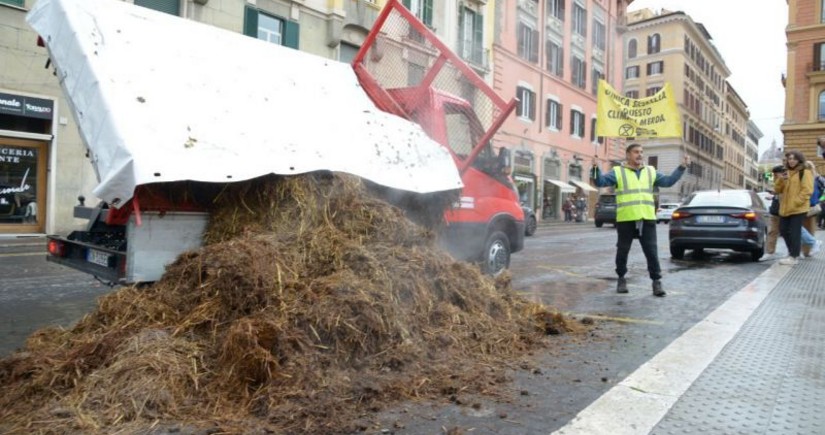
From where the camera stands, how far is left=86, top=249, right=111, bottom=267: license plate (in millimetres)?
4160

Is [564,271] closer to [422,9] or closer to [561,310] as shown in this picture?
[561,310]

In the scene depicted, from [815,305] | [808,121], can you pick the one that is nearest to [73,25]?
[815,305]

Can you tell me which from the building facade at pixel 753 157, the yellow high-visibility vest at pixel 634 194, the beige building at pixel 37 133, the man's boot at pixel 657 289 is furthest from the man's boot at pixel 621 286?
the building facade at pixel 753 157

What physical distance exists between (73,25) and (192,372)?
269 cm

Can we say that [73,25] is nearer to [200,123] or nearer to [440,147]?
[200,123]

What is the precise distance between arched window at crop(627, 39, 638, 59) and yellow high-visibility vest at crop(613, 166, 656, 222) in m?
62.9

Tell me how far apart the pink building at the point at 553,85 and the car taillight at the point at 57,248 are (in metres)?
22.3

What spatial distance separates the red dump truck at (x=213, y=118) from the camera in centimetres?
383

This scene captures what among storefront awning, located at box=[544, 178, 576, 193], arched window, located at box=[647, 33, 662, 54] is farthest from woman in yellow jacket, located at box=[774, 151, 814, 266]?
arched window, located at box=[647, 33, 662, 54]

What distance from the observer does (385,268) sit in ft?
12.9

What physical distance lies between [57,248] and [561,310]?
454 centimetres

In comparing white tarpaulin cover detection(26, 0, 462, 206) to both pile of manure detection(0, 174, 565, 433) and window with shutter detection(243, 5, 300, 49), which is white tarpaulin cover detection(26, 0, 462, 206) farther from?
window with shutter detection(243, 5, 300, 49)

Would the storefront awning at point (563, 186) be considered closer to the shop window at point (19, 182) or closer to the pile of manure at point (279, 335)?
the shop window at point (19, 182)

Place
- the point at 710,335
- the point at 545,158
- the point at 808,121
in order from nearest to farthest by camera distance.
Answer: the point at 710,335 < the point at 545,158 < the point at 808,121
